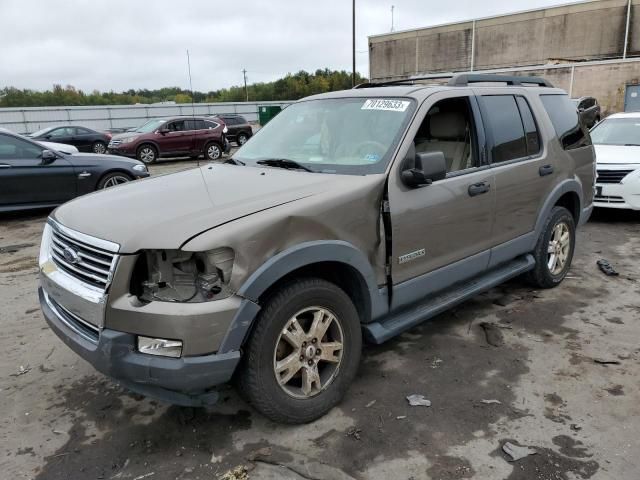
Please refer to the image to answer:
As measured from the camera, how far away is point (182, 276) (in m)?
2.50

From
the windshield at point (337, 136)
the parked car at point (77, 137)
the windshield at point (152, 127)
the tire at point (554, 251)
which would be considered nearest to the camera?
the windshield at point (337, 136)

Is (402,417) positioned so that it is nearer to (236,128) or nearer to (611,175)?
(611,175)

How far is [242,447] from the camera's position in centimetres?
280

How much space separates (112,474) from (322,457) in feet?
3.55

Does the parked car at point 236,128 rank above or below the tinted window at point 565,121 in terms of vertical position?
below

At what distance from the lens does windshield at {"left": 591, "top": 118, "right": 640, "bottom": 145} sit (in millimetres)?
8477

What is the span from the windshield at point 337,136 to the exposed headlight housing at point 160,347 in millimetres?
1497

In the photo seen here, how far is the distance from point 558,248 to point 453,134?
184cm

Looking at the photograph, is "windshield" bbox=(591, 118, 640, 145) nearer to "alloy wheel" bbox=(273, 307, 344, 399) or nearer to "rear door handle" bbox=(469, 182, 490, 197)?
"rear door handle" bbox=(469, 182, 490, 197)

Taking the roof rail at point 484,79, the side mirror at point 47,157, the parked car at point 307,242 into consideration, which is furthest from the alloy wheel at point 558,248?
the side mirror at point 47,157

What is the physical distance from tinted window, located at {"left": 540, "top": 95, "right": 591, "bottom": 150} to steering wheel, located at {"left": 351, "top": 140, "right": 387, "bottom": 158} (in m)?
2.25

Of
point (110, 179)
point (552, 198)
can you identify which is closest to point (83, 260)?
point (552, 198)

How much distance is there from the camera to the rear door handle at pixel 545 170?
4496 millimetres

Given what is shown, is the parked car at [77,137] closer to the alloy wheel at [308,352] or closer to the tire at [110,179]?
the tire at [110,179]
